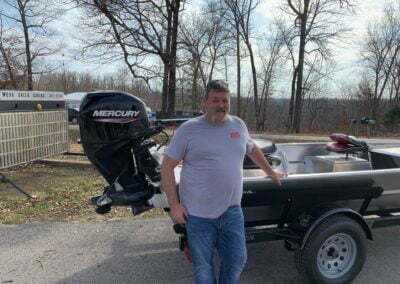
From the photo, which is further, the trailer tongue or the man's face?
the trailer tongue

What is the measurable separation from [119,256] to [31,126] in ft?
14.9

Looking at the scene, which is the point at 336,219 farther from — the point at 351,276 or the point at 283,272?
the point at 283,272

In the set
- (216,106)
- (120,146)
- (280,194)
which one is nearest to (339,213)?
(280,194)

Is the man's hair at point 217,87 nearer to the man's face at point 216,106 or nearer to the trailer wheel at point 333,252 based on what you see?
the man's face at point 216,106

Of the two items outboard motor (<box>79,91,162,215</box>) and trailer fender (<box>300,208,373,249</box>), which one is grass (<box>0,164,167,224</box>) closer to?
outboard motor (<box>79,91,162,215</box>)

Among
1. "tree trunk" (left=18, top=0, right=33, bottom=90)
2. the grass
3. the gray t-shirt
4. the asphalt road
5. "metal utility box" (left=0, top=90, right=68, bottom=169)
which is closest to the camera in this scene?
the gray t-shirt

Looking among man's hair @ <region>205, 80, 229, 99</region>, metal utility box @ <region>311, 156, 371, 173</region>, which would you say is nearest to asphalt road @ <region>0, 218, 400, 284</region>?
metal utility box @ <region>311, 156, 371, 173</region>

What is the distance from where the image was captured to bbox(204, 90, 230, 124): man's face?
271 centimetres

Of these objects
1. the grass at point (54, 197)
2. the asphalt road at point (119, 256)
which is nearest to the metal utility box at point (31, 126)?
the grass at point (54, 197)

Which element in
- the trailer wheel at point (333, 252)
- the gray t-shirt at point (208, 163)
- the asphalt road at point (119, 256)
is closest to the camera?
the gray t-shirt at point (208, 163)

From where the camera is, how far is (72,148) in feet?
37.7

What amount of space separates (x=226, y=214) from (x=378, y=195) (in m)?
1.81

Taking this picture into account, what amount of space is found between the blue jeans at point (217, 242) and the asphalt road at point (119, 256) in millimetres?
1063

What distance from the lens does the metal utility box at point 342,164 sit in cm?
469
